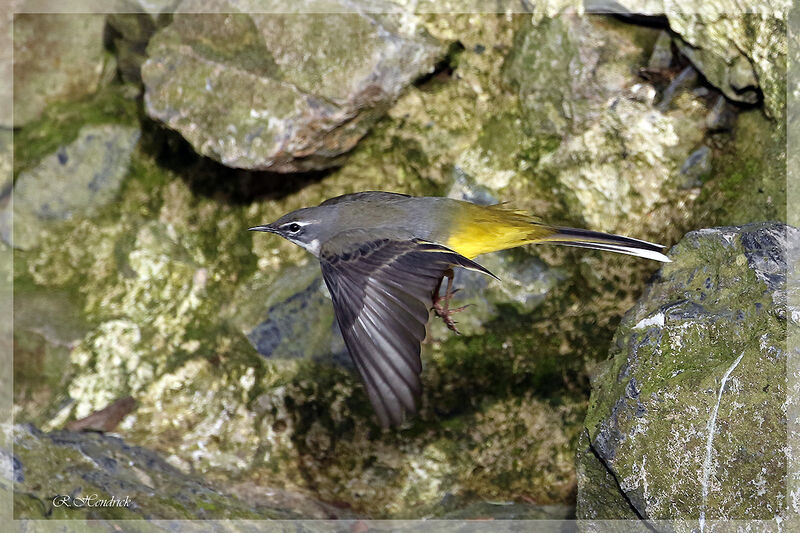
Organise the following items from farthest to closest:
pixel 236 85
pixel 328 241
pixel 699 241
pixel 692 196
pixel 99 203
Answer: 1. pixel 99 203
2. pixel 236 85
3. pixel 692 196
4. pixel 328 241
5. pixel 699 241

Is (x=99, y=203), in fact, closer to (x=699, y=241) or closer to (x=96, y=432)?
(x=96, y=432)

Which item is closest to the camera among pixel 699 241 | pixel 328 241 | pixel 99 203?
pixel 699 241

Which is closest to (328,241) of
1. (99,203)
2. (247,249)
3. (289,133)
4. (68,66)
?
(289,133)

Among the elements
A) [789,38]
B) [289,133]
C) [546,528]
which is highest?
[789,38]

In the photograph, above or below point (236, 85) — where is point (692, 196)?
below

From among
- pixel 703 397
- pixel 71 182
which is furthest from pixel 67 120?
pixel 703 397

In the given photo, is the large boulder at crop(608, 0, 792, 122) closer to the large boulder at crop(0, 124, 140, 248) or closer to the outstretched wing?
the outstretched wing

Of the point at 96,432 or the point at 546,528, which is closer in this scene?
the point at 546,528
